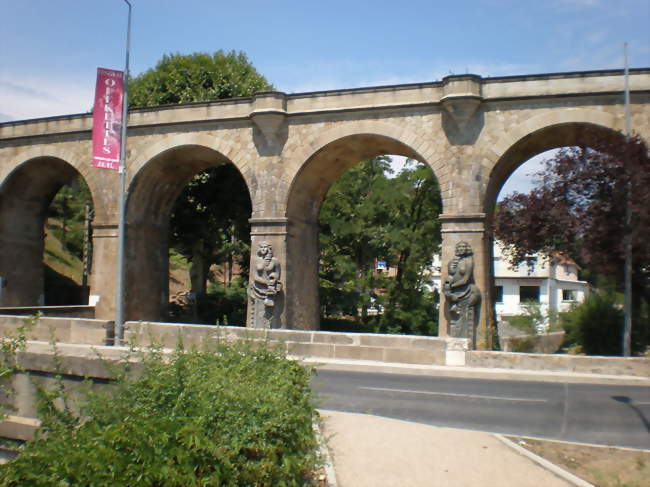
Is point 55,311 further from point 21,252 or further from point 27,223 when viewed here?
point 27,223

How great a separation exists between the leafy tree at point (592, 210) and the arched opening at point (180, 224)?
29.8 ft

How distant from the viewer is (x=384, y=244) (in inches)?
1056

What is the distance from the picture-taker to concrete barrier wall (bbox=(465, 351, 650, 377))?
11.8 metres

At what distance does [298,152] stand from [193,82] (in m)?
11.9

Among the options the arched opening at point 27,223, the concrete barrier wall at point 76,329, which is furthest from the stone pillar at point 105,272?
the concrete barrier wall at point 76,329

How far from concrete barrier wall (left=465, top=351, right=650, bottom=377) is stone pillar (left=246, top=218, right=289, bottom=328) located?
7488mm

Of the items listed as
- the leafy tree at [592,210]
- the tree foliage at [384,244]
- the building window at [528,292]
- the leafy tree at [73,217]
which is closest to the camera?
the leafy tree at [592,210]

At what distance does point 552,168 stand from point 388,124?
5.15 meters


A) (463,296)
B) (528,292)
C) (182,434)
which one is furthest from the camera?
(528,292)

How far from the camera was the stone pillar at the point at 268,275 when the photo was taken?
18.4m

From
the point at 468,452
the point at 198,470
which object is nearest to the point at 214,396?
the point at 198,470

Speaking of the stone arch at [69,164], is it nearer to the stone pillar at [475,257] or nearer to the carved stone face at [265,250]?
the carved stone face at [265,250]

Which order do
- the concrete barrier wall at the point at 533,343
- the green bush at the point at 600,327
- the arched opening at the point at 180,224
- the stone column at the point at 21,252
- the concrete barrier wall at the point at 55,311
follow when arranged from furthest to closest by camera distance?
the stone column at the point at 21,252 → the arched opening at the point at 180,224 → the concrete barrier wall at the point at 533,343 → the concrete barrier wall at the point at 55,311 → the green bush at the point at 600,327

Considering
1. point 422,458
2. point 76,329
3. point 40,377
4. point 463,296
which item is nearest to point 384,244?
point 463,296
